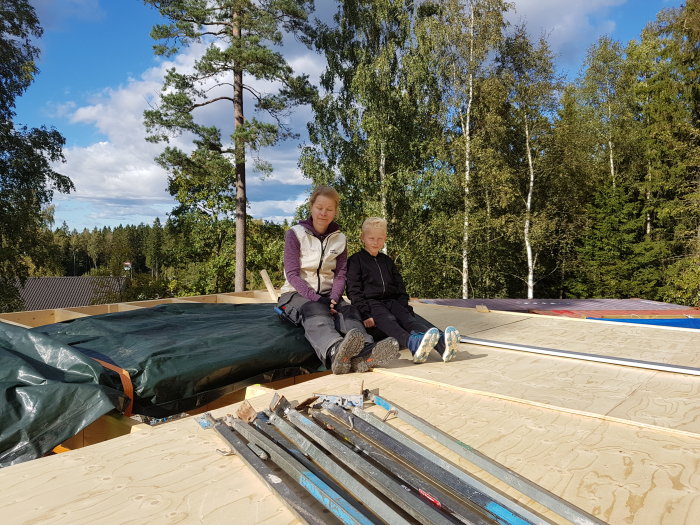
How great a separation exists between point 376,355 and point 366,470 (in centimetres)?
119

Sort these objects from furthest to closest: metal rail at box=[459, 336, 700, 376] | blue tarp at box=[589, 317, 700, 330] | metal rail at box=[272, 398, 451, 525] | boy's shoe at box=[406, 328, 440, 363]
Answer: blue tarp at box=[589, 317, 700, 330] < boy's shoe at box=[406, 328, 440, 363] < metal rail at box=[459, 336, 700, 376] < metal rail at box=[272, 398, 451, 525]

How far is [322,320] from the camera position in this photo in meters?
2.65

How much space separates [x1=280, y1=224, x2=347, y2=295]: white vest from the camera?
9.77 feet

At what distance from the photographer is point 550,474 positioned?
133cm

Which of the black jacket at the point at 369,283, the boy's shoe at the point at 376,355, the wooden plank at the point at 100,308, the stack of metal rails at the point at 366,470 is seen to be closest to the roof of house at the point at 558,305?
the black jacket at the point at 369,283

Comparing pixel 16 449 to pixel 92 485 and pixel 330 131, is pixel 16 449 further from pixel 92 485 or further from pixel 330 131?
pixel 330 131

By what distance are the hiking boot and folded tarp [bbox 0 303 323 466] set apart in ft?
2.54

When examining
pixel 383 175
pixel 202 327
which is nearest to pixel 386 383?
pixel 202 327

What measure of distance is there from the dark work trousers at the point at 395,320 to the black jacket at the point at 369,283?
40 millimetres

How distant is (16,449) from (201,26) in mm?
9712

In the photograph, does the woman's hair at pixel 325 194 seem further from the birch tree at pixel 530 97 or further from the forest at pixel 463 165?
the birch tree at pixel 530 97

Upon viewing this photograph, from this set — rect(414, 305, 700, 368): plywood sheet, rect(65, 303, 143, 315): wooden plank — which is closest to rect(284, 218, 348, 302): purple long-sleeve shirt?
rect(414, 305, 700, 368): plywood sheet

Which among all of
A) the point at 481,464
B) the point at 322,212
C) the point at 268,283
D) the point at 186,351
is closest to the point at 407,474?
the point at 481,464

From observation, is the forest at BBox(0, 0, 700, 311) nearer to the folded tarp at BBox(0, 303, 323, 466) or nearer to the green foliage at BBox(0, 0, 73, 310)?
the green foliage at BBox(0, 0, 73, 310)
